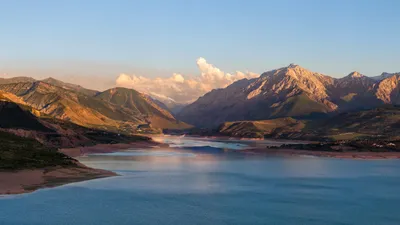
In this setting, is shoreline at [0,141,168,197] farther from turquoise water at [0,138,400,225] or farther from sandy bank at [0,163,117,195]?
turquoise water at [0,138,400,225]

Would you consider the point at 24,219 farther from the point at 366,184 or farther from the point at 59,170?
the point at 366,184

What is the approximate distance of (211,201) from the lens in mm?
96688

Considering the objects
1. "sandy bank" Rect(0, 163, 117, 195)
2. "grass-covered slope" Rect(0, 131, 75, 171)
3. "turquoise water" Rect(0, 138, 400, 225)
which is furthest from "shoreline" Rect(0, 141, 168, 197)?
"turquoise water" Rect(0, 138, 400, 225)

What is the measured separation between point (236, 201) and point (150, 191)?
20610mm

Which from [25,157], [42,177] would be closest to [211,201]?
[42,177]

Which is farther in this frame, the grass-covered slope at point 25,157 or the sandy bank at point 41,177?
the grass-covered slope at point 25,157

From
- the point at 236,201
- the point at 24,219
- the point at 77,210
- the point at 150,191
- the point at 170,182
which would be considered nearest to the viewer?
the point at 24,219

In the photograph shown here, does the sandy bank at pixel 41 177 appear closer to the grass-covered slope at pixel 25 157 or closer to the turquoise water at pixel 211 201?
the grass-covered slope at pixel 25 157

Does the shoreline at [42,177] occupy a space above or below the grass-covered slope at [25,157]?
below

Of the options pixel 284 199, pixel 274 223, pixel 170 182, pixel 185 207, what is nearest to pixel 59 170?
pixel 170 182

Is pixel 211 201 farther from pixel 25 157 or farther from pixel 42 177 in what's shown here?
pixel 25 157

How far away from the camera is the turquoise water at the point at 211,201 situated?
7931cm

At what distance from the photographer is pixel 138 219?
7806 cm

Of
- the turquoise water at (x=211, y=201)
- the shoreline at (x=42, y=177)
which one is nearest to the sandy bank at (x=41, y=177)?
the shoreline at (x=42, y=177)
